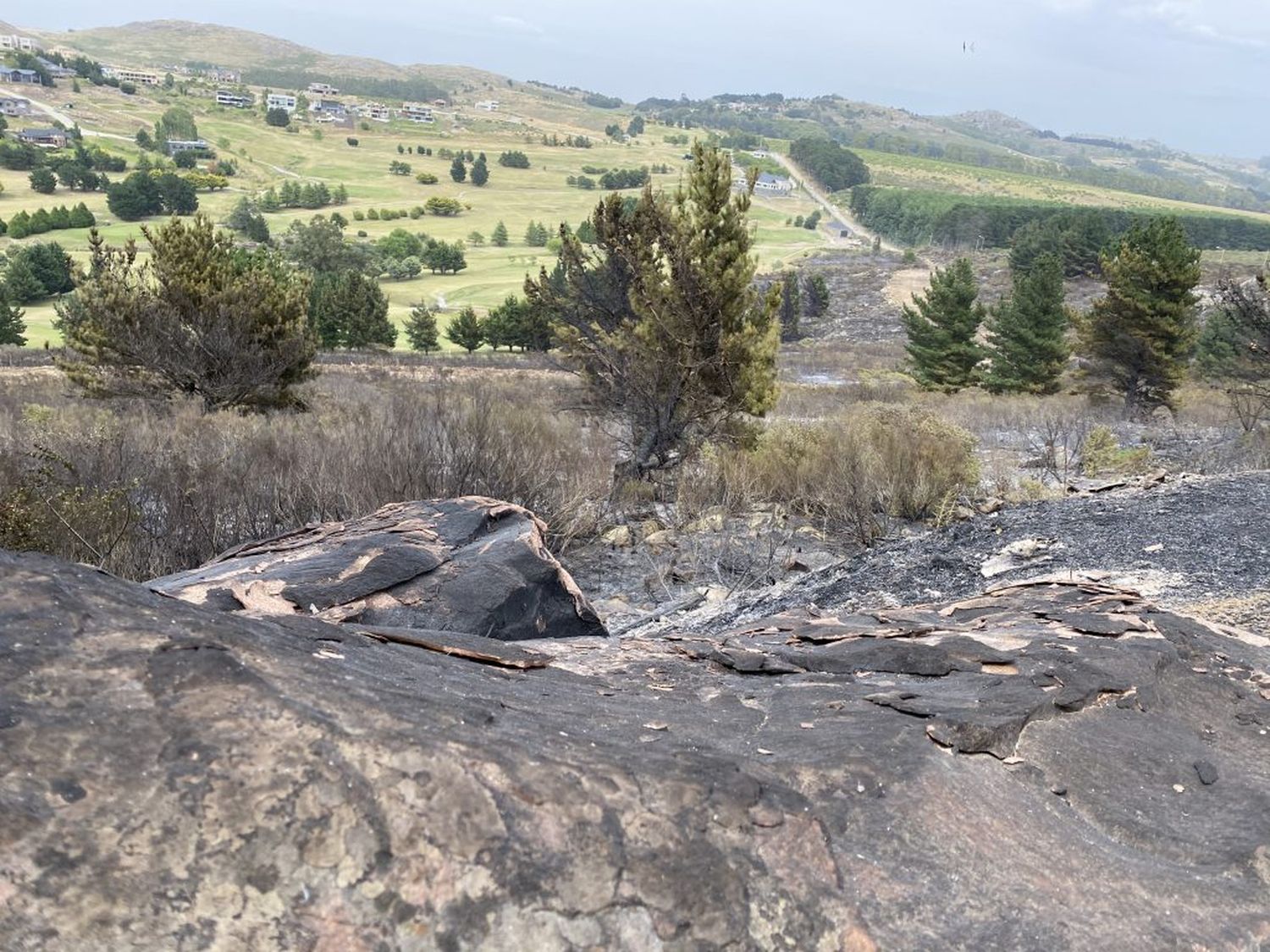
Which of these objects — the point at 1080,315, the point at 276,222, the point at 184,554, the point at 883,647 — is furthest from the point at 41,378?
the point at 276,222

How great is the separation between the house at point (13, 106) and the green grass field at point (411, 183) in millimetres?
5181

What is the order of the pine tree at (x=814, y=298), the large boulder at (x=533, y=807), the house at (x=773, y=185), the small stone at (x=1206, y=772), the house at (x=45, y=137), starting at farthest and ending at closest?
the house at (x=773, y=185), the house at (x=45, y=137), the pine tree at (x=814, y=298), the small stone at (x=1206, y=772), the large boulder at (x=533, y=807)

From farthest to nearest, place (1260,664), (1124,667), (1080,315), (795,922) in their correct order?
(1080,315) < (1260,664) < (1124,667) < (795,922)

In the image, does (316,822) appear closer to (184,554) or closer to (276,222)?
(184,554)

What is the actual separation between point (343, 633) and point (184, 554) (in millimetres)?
4814

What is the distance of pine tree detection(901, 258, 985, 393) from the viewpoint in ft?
90.9

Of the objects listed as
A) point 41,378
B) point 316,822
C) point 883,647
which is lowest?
point 41,378

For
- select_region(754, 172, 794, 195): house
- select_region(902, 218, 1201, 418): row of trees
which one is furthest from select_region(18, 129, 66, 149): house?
select_region(902, 218, 1201, 418): row of trees

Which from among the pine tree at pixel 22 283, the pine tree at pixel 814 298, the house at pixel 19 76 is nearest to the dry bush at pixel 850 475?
the pine tree at pixel 22 283

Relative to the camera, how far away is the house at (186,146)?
9081 centimetres

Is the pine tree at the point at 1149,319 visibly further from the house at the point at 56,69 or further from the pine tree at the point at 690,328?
the house at the point at 56,69

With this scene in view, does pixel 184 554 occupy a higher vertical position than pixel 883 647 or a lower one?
lower

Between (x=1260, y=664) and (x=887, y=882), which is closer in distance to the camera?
(x=887, y=882)

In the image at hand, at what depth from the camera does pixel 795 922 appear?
4.44 ft
